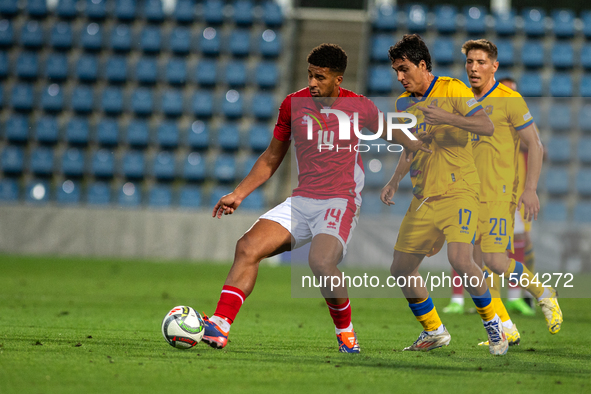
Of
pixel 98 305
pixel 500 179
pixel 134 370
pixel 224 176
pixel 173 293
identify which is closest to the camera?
pixel 134 370

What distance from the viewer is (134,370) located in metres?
3.39

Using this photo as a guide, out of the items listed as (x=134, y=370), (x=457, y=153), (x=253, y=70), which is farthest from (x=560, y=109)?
(x=134, y=370)

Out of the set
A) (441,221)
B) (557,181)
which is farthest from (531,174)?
(557,181)

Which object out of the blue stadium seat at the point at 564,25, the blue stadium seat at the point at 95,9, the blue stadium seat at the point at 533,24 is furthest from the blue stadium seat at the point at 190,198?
the blue stadium seat at the point at 564,25

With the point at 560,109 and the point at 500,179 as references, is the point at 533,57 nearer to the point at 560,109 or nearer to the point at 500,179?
the point at 560,109

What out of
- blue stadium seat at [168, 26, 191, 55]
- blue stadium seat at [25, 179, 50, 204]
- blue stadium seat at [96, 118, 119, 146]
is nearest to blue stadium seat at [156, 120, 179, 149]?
blue stadium seat at [96, 118, 119, 146]

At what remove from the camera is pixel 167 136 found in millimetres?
15180

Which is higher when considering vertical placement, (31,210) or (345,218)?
(345,218)

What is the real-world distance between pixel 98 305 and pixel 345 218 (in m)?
3.65

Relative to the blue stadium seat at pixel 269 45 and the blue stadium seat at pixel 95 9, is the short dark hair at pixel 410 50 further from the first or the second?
the blue stadium seat at pixel 95 9

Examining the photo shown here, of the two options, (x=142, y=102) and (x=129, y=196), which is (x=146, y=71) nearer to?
(x=142, y=102)

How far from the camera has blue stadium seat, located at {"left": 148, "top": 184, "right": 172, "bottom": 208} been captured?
14.5 metres

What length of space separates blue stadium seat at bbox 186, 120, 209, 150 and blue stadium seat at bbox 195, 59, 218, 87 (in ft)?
3.54

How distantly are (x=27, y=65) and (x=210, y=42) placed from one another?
13.9 feet
